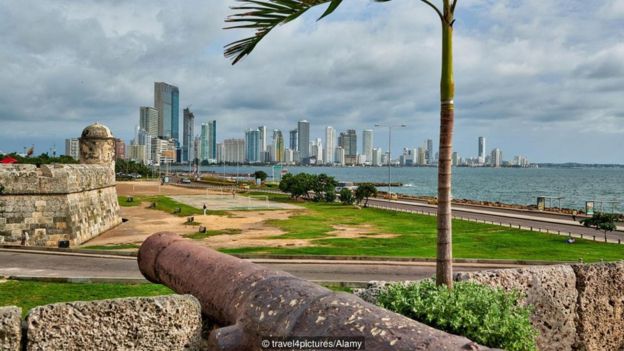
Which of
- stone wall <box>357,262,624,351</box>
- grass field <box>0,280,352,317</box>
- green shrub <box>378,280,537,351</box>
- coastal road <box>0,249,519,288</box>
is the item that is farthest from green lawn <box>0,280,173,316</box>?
green shrub <box>378,280,537,351</box>

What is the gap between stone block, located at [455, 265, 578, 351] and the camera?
20.4 ft

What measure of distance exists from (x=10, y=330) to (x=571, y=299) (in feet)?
20.9

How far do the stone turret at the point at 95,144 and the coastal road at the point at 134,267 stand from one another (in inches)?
434

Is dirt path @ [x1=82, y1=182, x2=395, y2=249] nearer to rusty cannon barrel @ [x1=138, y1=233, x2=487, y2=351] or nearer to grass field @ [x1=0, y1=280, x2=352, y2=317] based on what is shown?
grass field @ [x1=0, y1=280, x2=352, y2=317]

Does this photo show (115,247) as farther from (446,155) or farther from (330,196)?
(330,196)

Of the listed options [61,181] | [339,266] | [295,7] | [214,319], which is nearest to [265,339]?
[214,319]

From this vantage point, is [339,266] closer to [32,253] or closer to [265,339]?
[32,253]

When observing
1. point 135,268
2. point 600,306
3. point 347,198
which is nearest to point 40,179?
point 135,268

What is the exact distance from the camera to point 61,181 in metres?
22.8

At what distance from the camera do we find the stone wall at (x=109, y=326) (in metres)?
4.52

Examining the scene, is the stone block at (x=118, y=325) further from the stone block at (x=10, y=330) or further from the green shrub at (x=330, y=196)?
the green shrub at (x=330, y=196)


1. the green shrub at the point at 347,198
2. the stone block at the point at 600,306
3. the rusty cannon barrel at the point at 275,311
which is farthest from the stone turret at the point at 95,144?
the stone block at the point at 600,306

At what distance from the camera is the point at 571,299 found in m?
6.57

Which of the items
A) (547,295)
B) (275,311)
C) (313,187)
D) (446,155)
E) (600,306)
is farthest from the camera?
(313,187)
